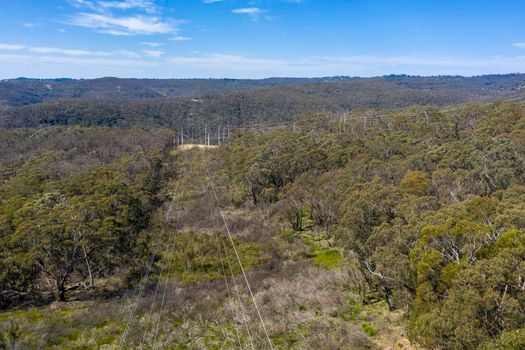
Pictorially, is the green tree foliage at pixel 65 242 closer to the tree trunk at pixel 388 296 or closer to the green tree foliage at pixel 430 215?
the green tree foliage at pixel 430 215

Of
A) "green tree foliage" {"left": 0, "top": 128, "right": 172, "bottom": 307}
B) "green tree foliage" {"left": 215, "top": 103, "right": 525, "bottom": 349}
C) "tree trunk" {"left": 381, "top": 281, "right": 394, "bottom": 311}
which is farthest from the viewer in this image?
"green tree foliage" {"left": 0, "top": 128, "right": 172, "bottom": 307}

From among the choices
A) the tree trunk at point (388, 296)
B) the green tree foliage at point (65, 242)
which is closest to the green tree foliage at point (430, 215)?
the tree trunk at point (388, 296)

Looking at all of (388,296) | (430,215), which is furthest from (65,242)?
(430,215)

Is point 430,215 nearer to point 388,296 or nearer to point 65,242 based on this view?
point 388,296

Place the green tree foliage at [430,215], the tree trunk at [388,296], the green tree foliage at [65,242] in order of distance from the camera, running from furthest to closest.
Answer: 1. the green tree foliage at [65,242]
2. the tree trunk at [388,296]
3. the green tree foliage at [430,215]

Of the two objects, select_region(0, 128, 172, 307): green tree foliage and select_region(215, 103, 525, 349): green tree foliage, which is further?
select_region(0, 128, 172, 307): green tree foliage

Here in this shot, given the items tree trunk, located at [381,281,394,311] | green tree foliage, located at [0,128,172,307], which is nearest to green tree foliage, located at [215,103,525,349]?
tree trunk, located at [381,281,394,311]

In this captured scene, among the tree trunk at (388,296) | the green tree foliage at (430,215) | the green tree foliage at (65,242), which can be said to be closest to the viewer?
the green tree foliage at (430,215)

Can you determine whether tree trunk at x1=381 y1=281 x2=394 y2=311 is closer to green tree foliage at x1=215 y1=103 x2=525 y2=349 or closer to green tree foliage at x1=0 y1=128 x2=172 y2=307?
green tree foliage at x1=215 y1=103 x2=525 y2=349

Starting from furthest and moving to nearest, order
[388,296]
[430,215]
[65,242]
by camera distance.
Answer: [65,242]
[388,296]
[430,215]

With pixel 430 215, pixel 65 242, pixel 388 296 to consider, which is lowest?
pixel 388 296

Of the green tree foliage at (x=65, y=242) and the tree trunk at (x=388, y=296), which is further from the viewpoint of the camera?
the green tree foliage at (x=65, y=242)
